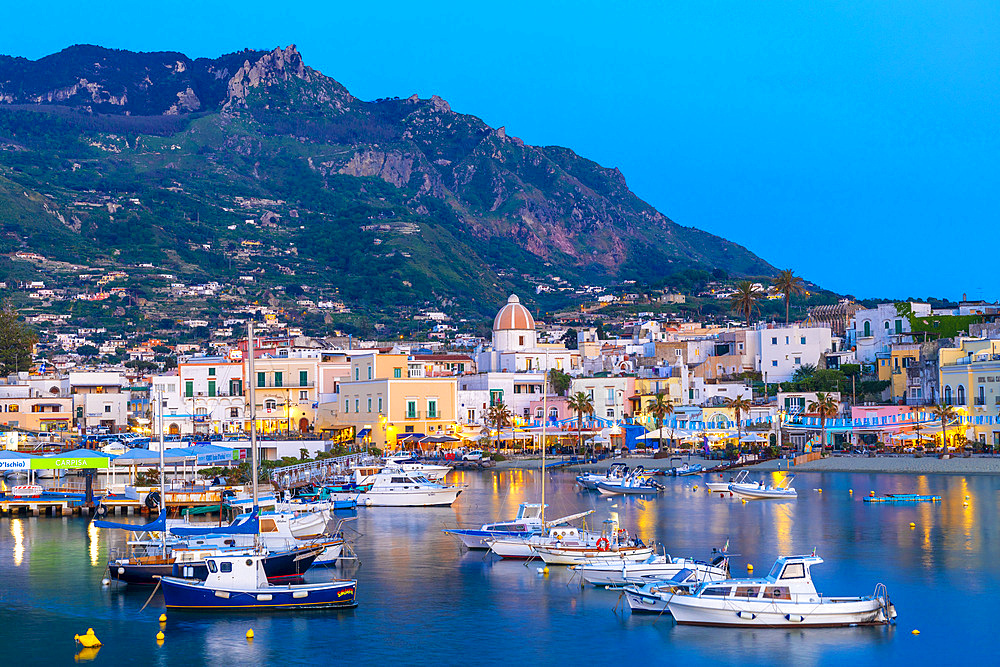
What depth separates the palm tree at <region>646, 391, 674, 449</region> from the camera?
299 feet

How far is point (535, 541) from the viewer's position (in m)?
41.1

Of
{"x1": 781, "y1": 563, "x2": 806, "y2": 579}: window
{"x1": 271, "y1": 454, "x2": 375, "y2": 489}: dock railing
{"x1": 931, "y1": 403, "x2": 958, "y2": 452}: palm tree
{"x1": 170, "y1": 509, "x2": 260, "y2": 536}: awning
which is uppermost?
{"x1": 931, "y1": 403, "x2": 958, "y2": 452}: palm tree

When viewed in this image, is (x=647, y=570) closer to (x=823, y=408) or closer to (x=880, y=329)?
(x=823, y=408)

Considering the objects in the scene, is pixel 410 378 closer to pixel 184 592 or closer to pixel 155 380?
pixel 155 380

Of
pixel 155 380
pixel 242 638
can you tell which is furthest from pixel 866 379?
pixel 242 638

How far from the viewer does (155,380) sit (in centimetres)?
9681

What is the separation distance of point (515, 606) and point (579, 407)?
56536 mm

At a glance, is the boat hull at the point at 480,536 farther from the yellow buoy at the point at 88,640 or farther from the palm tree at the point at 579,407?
the palm tree at the point at 579,407

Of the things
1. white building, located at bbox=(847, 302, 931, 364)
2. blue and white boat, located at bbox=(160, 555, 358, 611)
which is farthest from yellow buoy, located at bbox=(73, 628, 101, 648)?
white building, located at bbox=(847, 302, 931, 364)

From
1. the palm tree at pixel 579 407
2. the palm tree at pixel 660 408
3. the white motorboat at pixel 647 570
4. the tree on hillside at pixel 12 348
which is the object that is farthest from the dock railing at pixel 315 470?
the tree on hillside at pixel 12 348

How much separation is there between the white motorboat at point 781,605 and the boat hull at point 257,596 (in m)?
9.64

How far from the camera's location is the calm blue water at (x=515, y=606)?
29.1 metres

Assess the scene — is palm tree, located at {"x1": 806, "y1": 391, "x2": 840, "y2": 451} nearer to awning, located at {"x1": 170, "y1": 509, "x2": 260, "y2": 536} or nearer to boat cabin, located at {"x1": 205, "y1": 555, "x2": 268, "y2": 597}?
awning, located at {"x1": 170, "y1": 509, "x2": 260, "y2": 536}

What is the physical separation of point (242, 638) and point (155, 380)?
6960 centimetres
